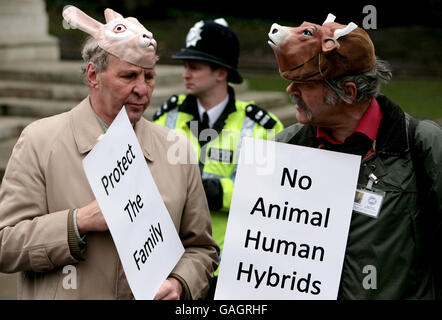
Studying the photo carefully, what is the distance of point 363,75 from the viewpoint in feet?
8.50

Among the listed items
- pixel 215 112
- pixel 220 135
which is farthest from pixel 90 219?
pixel 215 112

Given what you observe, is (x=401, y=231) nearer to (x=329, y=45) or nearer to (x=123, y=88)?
(x=329, y=45)

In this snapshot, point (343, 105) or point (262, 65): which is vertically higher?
point (343, 105)

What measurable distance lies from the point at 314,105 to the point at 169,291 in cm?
92

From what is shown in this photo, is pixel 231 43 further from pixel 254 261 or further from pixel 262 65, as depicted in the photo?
pixel 262 65

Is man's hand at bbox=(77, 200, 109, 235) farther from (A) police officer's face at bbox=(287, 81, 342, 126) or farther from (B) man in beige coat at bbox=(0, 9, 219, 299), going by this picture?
(A) police officer's face at bbox=(287, 81, 342, 126)

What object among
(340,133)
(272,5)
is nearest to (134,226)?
(340,133)

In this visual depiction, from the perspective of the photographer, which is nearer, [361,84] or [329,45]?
[329,45]

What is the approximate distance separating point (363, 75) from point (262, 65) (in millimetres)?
16210

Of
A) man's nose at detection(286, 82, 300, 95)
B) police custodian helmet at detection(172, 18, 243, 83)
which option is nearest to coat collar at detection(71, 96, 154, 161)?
man's nose at detection(286, 82, 300, 95)

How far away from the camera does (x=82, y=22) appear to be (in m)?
2.85

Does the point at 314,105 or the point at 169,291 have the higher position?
the point at 314,105

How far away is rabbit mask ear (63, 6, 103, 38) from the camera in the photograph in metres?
2.84

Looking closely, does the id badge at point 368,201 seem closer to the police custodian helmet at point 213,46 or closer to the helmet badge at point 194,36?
the police custodian helmet at point 213,46
